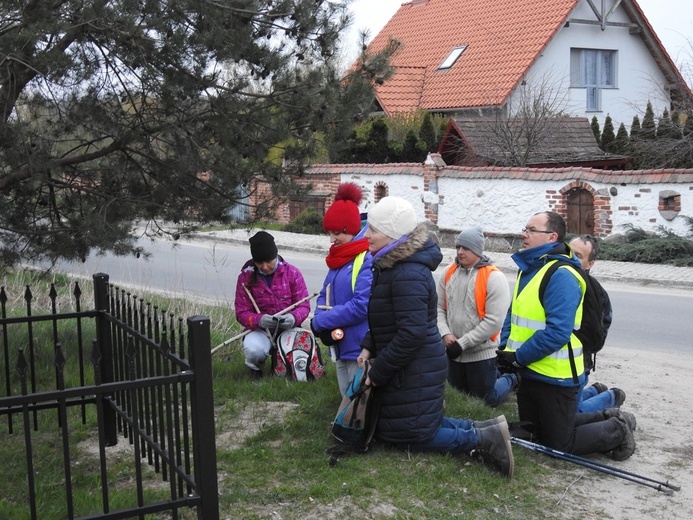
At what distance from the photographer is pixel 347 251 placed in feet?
18.9

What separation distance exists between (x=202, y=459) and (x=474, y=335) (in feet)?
9.70

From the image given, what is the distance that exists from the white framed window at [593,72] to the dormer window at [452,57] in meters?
3.85

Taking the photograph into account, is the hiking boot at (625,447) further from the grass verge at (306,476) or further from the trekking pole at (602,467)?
the grass verge at (306,476)

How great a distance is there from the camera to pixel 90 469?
510 cm

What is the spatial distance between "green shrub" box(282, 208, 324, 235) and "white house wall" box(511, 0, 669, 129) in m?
9.09

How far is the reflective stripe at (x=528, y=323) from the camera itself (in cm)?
520

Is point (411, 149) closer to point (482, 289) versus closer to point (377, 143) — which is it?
point (377, 143)

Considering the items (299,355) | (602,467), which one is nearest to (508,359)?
(602,467)

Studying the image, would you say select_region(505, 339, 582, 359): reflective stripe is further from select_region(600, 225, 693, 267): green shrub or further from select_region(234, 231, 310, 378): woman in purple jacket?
select_region(600, 225, 693, 267): green shrub

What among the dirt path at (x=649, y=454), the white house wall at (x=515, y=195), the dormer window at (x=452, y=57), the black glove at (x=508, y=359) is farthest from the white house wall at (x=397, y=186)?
the black glove at (x=508, y=359)

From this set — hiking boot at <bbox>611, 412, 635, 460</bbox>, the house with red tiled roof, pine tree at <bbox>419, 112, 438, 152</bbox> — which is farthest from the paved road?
the house with red tiled roof

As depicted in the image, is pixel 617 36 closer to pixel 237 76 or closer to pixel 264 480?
pixel 237 76

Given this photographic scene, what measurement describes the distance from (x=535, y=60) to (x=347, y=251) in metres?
24.4

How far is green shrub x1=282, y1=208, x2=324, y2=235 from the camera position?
24.3 meters
